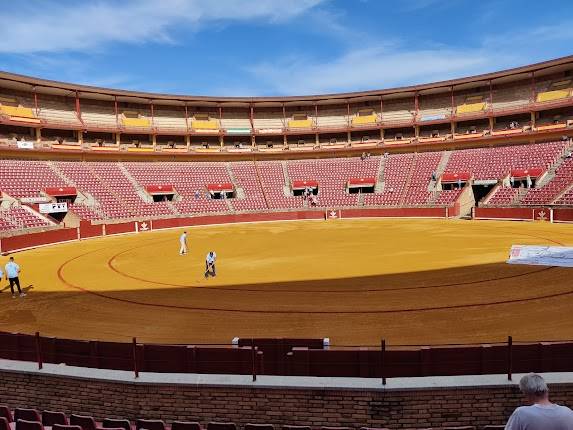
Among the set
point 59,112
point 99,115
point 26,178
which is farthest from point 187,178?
point 26,178

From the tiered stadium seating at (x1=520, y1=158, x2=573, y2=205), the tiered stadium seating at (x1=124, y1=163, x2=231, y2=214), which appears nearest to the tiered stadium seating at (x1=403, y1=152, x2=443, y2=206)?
the tiered stadium seating at (x1=520, y1=158, x2=573, y2=205)

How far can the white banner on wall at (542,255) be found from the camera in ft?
66.6

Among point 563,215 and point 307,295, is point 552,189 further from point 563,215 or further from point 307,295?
point 307,295

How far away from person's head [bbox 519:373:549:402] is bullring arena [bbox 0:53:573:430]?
4326 mm

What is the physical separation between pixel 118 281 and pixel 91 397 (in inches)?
453

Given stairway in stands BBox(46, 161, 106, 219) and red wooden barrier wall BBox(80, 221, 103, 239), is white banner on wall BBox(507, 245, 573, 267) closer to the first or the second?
red wooden barrier wall BBox(80, 221, 103, 239)

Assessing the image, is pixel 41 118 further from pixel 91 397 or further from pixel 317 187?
pixel 91 397

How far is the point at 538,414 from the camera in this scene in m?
3.61

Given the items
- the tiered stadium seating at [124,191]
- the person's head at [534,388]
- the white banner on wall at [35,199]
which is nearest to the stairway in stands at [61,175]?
the tiered stadium seating at [124,191]

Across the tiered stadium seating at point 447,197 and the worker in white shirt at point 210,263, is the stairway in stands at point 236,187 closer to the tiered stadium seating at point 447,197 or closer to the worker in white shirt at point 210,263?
the tiered stadium seating at point 447,197

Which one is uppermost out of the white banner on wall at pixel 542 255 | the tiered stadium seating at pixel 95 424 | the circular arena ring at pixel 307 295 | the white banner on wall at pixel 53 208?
the white banner on wall at pixel 53 208

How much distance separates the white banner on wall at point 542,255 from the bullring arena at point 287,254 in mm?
847

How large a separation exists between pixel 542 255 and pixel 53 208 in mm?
39703

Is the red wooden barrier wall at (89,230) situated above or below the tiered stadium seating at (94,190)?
below
